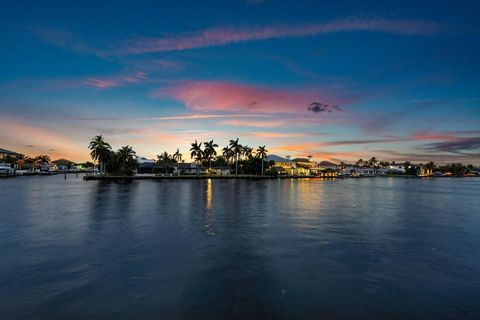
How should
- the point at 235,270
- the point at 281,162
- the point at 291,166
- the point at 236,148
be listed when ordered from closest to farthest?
the point at 235,270 → the point at 236,148 → the point at 281,162 → the point at 291,166

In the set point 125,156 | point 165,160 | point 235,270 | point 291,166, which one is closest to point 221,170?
point 165,160

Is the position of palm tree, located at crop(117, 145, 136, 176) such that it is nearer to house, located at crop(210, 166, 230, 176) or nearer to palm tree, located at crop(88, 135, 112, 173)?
palm tree, located at crop(88, 135, 112, 173)

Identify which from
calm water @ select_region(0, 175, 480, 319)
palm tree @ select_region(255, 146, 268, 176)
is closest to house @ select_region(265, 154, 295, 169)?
palm tree @ select_region(255, 146, 268, 176)

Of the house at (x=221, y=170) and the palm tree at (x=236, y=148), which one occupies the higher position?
the palm tree at (x=236, y=148)

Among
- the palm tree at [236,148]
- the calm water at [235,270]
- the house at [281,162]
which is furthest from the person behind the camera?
the house at [281,162]

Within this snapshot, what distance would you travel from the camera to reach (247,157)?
5709 inches

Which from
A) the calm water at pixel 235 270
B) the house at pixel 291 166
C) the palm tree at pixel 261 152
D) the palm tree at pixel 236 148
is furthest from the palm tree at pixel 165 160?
the calm water at pixel 235 270

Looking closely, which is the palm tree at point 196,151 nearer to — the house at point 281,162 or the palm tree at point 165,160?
the palm tree at point 165,160

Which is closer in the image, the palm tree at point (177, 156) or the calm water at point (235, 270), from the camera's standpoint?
the calm water at point (235, 270)

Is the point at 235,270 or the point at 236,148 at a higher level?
the point at 236,148

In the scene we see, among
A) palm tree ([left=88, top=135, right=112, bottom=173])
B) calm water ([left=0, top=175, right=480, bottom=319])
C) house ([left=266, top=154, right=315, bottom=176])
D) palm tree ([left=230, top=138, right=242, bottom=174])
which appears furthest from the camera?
house ([left=266, top=154, right=315, bottom=176])

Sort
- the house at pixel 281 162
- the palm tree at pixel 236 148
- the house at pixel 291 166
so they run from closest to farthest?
the palm tree at pixel 236 148 < the house at pixel 291 166 < the house at pixel 281 162

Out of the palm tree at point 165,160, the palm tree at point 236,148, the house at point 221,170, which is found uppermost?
the palm tree at point 236,148

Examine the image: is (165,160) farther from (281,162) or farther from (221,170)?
(281,162)
